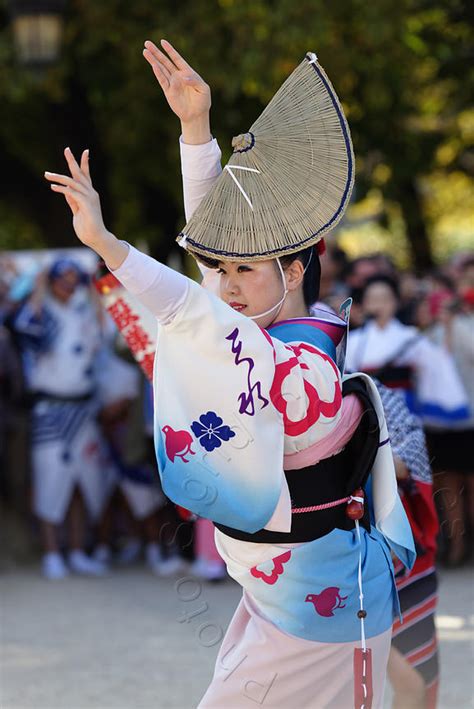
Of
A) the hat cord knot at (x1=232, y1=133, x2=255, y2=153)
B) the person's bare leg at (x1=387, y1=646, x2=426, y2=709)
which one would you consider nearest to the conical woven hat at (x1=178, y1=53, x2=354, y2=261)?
the hat cord knot at (x1=232, y1=133, x2=255, y2=153)

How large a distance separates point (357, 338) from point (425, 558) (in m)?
2.90

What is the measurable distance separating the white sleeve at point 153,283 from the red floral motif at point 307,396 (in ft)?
0.89

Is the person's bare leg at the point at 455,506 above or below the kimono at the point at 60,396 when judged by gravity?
below

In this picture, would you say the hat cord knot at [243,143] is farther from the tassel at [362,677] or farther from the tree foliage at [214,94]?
the tree foliage at [214,94]

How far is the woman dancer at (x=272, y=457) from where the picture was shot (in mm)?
2633

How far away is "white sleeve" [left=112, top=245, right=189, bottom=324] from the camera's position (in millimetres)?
2557

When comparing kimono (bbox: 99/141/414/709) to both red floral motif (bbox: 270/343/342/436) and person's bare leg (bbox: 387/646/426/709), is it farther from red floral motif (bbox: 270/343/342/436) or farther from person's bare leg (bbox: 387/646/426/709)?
person's bare leg (bbox: 387/646/426/709)

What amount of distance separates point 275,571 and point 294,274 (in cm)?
67

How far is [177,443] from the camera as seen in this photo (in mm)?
2688

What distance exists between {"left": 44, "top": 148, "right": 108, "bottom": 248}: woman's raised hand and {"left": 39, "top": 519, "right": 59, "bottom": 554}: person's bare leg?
5.72 m

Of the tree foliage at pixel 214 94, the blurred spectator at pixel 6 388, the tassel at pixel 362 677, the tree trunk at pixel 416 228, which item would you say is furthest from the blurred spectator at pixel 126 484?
the tree trunk at pixel 416 228

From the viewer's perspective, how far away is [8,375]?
8305mm

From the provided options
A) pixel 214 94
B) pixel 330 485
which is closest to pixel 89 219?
pixel 330 485

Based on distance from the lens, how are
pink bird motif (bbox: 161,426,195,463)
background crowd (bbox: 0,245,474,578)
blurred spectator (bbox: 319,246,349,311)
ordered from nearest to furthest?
pink bird motif (bbox: 161,426,195,463) → blurred spectator (bbox: 319,246,349,311) → background crowd (bbox: 0,245,474,578)
